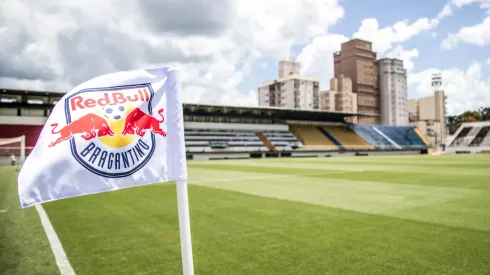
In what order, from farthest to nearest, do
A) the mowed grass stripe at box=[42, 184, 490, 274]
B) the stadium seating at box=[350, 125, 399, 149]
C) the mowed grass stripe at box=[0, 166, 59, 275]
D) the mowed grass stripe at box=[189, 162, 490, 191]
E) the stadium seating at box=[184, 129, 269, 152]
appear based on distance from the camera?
the stadium seating at box=[350, 125, 399, 149], the stadium seating at box=[184, 129, 269, 152], the mowed grass stripe at box=[189, 162, 490, 191], the mowed grass stripe at box=[0, 166, 59, 275], the mowed grass stripe at box=[42, 184, 490, 274]

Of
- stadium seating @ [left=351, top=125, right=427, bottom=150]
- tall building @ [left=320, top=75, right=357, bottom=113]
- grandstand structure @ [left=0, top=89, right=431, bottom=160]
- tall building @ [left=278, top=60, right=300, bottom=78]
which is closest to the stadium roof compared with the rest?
grandstand structure @ [left=0, top=89, right=431, bottom=160]

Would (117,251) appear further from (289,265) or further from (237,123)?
(237,123)

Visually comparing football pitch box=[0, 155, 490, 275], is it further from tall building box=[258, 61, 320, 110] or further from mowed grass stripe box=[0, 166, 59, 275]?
tall building box=[258, 61, 320, 110]

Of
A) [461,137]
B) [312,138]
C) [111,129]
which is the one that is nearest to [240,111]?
[312,138]

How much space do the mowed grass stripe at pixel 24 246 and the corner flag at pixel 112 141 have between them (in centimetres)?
309

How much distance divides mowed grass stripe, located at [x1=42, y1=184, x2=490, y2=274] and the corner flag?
2.38m

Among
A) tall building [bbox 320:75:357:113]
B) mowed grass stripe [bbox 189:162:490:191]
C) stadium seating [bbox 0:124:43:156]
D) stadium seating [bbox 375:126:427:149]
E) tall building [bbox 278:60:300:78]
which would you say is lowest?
mowed grass stripe [bbox 189:162:490:191]

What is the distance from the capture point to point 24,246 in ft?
21.5

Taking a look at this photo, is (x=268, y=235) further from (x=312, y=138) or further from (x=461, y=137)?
(x=461, y=137)

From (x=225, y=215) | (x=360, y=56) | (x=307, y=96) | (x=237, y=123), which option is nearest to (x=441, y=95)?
(x=360, y=56)

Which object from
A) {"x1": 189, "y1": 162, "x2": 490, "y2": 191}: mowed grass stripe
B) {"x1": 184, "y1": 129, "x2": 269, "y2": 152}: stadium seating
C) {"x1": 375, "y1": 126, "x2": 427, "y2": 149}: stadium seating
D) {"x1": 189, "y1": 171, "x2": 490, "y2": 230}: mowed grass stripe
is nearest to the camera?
{"x1": 189, "y1": 171, "x2": 490, "y2": 230}: mowed grass stripe

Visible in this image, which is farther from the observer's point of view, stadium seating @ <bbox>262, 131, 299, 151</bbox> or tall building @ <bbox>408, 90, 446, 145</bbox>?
tall building @ <bbox>408, 90, 446, 145</bbox>

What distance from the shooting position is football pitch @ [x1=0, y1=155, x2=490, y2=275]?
16.7ft

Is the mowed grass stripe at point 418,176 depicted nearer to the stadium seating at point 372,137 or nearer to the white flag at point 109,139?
the white flag at point 109,139
